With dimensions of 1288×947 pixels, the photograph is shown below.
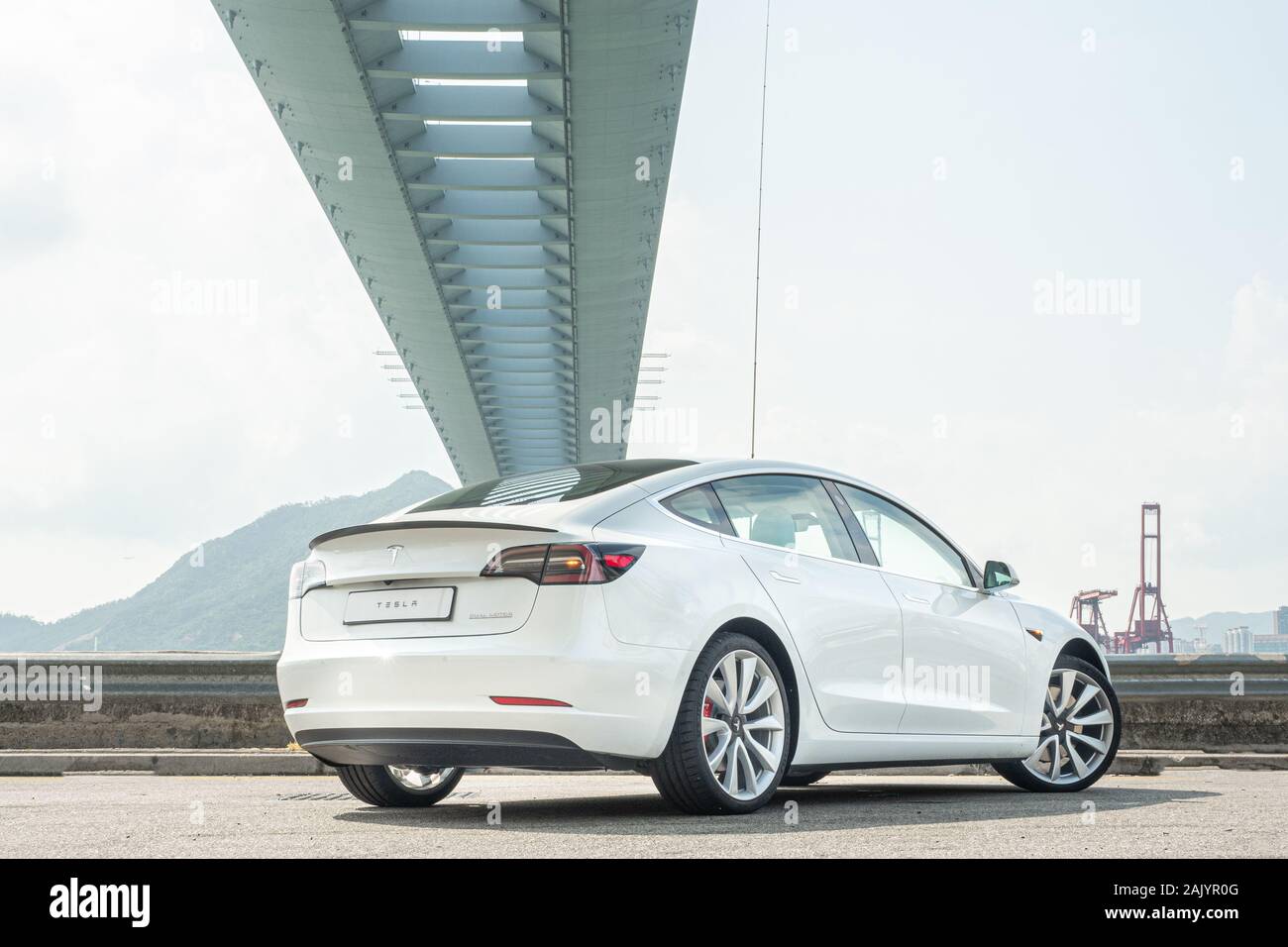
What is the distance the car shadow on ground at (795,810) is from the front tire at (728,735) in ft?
0.28

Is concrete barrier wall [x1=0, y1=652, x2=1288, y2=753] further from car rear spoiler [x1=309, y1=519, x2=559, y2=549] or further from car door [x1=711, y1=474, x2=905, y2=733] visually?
car rear spoiler [x1=309, y1=519, x2=559, y2=549]

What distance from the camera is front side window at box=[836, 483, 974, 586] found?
6.37 m

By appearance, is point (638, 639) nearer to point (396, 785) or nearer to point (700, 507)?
point (700, 507)

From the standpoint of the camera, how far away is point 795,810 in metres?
5.53

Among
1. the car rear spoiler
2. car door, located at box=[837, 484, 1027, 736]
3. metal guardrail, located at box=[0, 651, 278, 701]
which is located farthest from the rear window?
metal guardrail, located at box=[0, 651, 278, 701]

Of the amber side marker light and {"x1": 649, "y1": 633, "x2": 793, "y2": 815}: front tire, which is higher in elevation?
the amber side marker light

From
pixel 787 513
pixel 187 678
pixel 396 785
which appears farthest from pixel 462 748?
pixel 187 678

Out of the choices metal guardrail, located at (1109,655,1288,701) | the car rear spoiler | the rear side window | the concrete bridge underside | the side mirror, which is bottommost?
metal guardrail, located at (1109,655,1288,701)

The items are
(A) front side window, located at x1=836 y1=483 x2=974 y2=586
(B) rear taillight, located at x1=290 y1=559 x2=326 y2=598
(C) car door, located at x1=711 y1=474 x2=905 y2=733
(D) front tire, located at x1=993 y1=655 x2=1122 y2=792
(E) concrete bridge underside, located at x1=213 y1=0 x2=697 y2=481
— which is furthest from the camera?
(E) concrete bridge underside, located at x1=213 y1=0 x2=697 y2=481

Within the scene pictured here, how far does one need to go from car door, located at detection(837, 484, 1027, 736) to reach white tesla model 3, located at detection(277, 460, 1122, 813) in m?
0.01

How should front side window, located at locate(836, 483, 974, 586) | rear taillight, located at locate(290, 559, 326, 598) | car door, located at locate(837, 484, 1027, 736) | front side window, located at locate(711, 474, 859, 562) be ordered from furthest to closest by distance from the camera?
front side window, located at locate(836, 483, 974, 586), car door, located at locate(837, 484, 1027, 736), front side window, located at locate(711, 474, 859, 562), rear taillight, located at locate(290, 559, 326, 598)

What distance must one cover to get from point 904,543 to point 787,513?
82cm

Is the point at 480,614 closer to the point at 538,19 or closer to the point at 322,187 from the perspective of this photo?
the point at 538,19

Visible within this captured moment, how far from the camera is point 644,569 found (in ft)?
16.4
